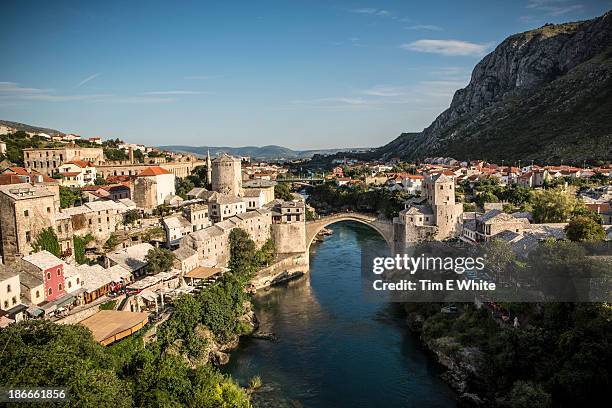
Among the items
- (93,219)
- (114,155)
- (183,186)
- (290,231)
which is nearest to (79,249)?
(93,219)

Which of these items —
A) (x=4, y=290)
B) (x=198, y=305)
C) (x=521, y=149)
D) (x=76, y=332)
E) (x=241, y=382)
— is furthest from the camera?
(x=521, y=149)

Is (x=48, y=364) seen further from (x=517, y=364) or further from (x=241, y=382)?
(x=517, y=364)

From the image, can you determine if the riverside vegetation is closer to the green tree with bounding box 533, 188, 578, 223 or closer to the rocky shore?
the rocky shore

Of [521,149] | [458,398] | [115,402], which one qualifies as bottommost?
[458,398]

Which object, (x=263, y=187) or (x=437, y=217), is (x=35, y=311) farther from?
(x=263, y=187)

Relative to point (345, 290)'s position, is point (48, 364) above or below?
above

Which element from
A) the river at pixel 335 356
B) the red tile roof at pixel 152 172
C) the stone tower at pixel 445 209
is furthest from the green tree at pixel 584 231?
the red tile roof at pixel 152 172

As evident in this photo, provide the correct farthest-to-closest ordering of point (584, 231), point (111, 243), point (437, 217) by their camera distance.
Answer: point (437, 217) < point (111, 243) < point (584, 231)

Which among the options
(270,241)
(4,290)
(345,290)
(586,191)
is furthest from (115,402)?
(586,191)
